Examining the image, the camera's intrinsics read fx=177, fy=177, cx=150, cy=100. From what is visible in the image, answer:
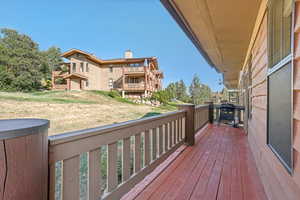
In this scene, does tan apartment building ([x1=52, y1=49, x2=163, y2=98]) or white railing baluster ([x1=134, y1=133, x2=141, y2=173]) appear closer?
white railing baluster ([x1=134, y1=133, x2=141, y2=173])

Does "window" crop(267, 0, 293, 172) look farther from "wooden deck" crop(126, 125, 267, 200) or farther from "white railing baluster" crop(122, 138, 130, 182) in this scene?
"white railing baluster" crop(122, 138, 130, 182)

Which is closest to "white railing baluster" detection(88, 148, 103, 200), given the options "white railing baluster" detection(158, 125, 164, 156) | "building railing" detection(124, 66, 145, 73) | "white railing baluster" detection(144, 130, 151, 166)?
"white railing baluster" detection(144, 130, 151, 166)

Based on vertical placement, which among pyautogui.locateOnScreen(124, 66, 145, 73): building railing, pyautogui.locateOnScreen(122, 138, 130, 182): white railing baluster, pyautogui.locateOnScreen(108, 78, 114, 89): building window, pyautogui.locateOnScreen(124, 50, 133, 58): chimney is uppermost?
pyautogui.locateOnScreen(124, 50, 133, 58): chimney

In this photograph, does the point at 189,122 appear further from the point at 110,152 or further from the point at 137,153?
the point at 110,152

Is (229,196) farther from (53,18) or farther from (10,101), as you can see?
(53,18)

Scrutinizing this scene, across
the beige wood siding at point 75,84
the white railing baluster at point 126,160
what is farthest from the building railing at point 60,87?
the white railing baluster at point 126,160

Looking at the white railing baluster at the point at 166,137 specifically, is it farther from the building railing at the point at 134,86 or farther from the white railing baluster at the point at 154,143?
the building railing at the point at 134,86

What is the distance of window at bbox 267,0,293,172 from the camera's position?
1.10 meters

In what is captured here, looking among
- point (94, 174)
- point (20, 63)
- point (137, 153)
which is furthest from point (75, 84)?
point (94, 174)

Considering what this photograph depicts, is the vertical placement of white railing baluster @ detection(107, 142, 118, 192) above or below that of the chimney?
below

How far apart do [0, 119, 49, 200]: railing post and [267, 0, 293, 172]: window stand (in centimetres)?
136

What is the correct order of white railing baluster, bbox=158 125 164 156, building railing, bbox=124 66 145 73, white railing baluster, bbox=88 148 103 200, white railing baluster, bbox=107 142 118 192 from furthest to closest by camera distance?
building railing, bbox=124 66 145 73, white railing baluster, bbox=158 125 164 156, white railing baluster, bbox=107 142 118 192, white railing baluster, bbox=88 148 103 200

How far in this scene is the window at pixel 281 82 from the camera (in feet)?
3.62

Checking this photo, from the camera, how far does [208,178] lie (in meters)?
2.16
